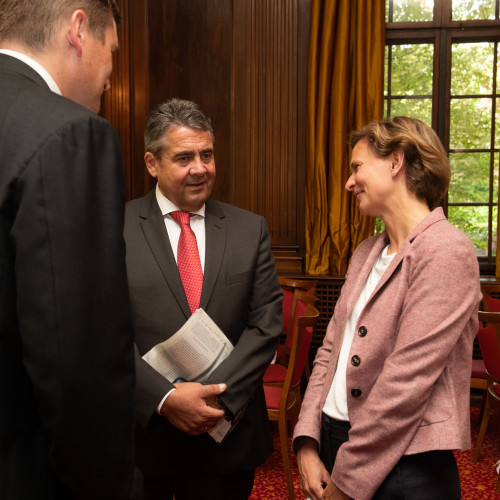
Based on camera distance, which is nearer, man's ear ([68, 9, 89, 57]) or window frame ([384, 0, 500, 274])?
man's ear ([68, 9, 89, 57])

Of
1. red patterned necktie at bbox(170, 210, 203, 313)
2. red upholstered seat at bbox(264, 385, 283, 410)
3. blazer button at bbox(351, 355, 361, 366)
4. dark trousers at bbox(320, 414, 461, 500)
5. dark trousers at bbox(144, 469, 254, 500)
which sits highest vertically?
red patterned necktie at bbox(170, 210, 203, 313)

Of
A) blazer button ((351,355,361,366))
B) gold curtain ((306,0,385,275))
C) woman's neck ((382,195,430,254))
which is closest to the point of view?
blazer button ((351,355,361,366))

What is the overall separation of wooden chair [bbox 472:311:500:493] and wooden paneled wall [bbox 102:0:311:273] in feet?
6.55

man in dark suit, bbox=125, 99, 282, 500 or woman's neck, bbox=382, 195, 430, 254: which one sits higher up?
woman's neck, bbox=382, 195, 430, 254

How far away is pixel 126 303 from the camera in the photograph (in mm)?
963

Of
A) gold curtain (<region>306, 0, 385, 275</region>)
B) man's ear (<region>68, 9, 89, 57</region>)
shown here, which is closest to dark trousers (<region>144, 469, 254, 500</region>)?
man's ear (<region>68, 9, 89, 57</region>)

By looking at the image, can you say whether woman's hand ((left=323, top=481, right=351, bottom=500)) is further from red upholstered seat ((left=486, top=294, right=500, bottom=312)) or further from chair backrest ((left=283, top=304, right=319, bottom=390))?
red upholstered seat ((left=486, top=294, right=500, bottom=312))

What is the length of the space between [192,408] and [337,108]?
3744 millimetres

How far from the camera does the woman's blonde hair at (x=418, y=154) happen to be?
153 centimetres

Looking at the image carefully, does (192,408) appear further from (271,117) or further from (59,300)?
(271,117)

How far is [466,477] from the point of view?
3352 mm

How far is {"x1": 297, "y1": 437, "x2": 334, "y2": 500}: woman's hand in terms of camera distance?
4.98ft

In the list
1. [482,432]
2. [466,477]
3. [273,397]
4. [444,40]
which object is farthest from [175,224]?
[444,40]

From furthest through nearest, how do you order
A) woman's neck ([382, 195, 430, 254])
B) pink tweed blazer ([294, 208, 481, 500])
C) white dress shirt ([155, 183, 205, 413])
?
1. white dress shirt ([155, 183, 205, 413])
2. woman's neck ([382, 195, 430, 254])
3. pink tweed blazer ([294, 208, 481, 500])
